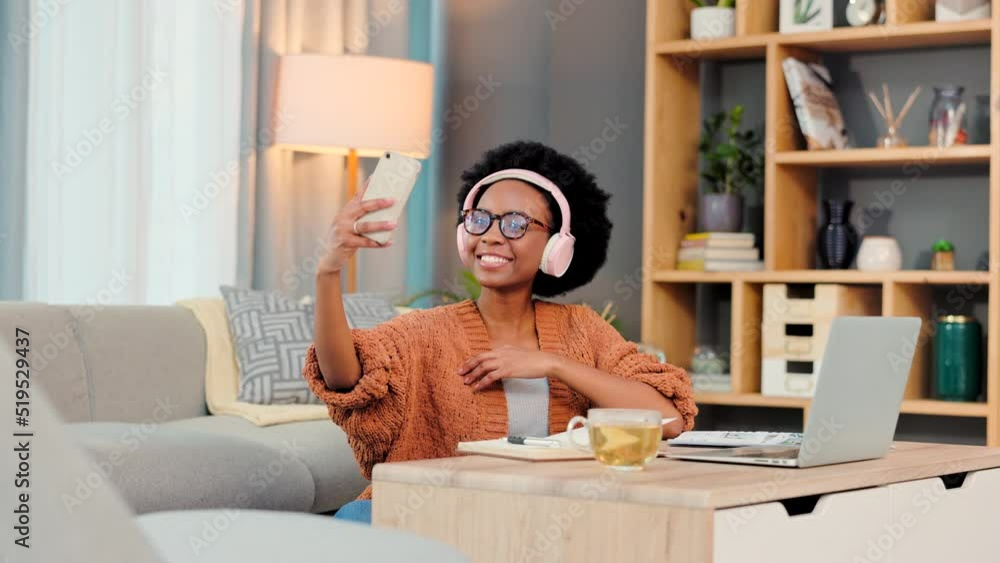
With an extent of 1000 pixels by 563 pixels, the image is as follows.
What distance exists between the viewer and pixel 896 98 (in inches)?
161

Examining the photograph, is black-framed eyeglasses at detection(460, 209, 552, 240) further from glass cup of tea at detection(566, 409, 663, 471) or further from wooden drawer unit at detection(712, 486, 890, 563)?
wooden drawer unit at detection(712, 486, 890, 563)

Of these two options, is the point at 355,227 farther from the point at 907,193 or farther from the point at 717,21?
the point at 907,193

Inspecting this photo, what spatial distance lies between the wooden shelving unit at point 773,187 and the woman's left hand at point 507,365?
85.3 inches

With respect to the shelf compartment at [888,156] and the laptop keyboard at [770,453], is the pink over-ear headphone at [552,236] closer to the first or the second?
the laptop keyboard at [770,453]

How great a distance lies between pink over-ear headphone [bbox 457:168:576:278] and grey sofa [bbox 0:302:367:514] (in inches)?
33.6

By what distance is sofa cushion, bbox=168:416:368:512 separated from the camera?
3.05 meters

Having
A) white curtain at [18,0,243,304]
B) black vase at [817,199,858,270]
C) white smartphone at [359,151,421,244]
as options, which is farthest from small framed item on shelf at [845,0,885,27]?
white smartphone at [359,151,421,244]

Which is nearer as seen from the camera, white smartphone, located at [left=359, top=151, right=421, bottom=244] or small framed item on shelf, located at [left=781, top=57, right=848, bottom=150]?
white smartphone, located at [left=359, top=151, right=421, bottom=244]

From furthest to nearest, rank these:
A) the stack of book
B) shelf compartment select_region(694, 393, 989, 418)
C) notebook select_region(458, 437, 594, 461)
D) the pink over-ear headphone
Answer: the stack of book
shelf compartment select_region(694, 393, 989, 418)
the pink over-ear headphone
notebook select_region(458, 437, 594, 461)

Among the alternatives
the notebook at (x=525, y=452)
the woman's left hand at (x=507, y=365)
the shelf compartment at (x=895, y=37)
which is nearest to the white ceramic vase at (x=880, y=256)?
the shelf compartment at (x=895, y=37)

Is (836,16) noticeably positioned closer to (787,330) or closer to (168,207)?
(787,330)

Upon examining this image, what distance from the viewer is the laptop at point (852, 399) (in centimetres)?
149

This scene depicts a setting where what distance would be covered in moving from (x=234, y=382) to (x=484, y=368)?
1.84 metres

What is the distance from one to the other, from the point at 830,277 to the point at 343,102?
1614 millimetres
